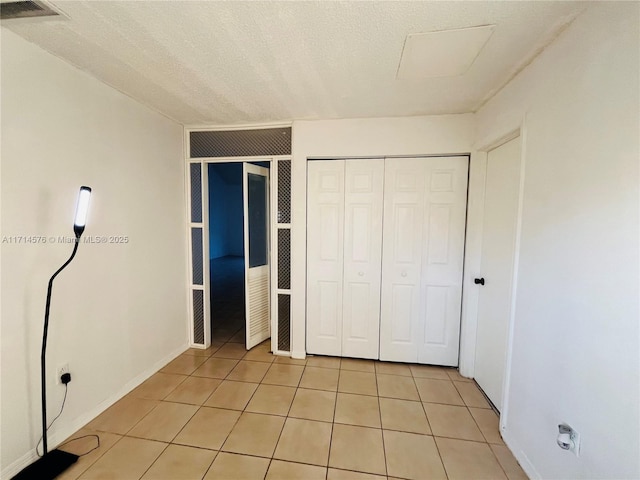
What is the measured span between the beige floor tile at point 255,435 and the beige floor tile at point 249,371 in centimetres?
47

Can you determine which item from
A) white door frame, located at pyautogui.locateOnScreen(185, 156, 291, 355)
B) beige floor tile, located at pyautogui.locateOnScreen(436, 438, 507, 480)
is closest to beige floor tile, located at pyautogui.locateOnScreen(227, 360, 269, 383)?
white door frame, located at pyautogui.locateOnScreen(185, 156, 291, 355)

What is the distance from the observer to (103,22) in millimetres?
1388

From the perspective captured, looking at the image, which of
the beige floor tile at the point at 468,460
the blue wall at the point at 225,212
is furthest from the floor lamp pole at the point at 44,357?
the blue wall at the point at 225,212

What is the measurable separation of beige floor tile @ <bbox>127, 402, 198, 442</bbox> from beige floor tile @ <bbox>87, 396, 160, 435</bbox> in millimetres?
57

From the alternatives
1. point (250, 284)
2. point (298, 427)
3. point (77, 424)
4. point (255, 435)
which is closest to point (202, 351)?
point (250, 284)

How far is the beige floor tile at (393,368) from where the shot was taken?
2.66 m

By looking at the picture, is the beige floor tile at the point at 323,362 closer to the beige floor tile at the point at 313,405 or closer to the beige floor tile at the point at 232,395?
the beige floor tile at the point at 313,405

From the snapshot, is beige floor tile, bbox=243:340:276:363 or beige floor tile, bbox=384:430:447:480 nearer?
beige floor tile, bbox=384:430:447:480

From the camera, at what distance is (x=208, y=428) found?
6.30ft

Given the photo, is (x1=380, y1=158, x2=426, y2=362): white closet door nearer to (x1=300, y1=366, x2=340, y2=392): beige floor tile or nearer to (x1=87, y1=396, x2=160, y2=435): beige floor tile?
(x1=300, y1=366, x2=340, y2=392): beige floor tile

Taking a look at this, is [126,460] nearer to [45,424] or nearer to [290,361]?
[45,424]

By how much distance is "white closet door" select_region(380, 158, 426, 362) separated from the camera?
8.69 feet

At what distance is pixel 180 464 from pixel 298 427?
2.44 ft

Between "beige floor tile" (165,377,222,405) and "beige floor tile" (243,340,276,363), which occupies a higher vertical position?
"beige floor tile" (243,340,276,363)
